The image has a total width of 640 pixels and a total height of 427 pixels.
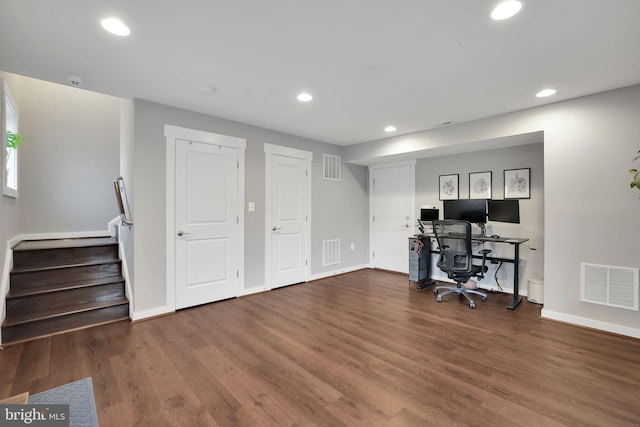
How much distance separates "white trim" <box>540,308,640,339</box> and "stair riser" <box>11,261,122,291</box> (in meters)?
5.30

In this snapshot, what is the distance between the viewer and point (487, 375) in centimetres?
215

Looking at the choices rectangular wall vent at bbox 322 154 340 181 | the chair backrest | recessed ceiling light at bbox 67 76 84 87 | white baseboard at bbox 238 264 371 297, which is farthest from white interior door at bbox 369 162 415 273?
recessed ceiling light at bbox 67 76 84 87

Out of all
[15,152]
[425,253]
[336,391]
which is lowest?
[336,391]

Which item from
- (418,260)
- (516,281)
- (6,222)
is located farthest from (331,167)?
(6,222)

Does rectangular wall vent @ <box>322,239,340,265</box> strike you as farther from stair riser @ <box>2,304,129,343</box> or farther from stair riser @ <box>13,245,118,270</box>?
stair riser @ <box>13,245,118,270</box>

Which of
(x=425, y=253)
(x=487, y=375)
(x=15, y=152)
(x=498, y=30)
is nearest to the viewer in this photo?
(x=498, y=30)

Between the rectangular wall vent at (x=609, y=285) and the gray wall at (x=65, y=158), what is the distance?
675cm

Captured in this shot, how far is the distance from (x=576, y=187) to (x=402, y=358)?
269cm

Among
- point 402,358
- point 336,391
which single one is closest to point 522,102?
point 402,358

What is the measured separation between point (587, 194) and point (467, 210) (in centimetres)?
151

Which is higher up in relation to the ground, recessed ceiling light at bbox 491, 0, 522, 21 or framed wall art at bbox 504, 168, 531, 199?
recessed ceiling light at bbox 491, 0, 522, 21

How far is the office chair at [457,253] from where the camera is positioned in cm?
381

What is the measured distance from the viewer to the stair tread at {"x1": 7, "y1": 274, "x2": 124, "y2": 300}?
2.95 metres

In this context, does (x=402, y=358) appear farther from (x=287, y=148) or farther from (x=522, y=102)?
(x=287, y=148)
